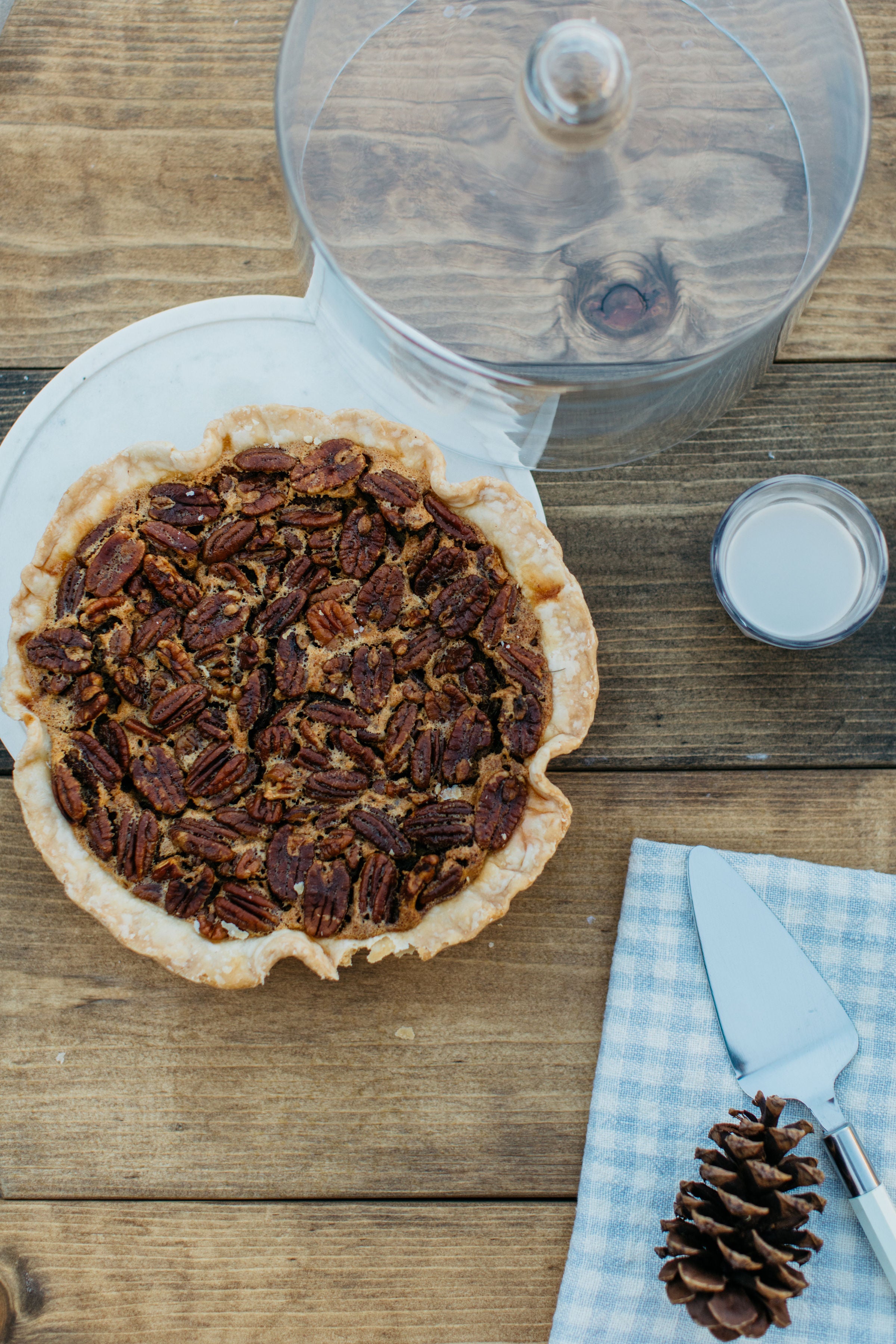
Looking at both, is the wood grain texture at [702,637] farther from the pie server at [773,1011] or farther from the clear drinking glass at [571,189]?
the clear drinking glass at [571,189]

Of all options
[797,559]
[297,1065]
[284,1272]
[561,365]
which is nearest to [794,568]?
[797,559]

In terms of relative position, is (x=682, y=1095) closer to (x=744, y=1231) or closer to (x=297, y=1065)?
(x=744, y=1231)

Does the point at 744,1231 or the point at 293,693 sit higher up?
the point at 293,693

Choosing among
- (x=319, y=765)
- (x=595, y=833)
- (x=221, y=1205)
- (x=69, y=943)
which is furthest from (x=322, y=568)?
(x=221, y=1205)

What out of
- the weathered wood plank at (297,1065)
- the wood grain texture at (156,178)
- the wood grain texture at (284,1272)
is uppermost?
the wood grain texture at (156,178)

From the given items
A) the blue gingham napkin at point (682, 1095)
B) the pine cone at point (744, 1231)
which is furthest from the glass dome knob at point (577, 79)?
the pine cone at point (744, 1231)

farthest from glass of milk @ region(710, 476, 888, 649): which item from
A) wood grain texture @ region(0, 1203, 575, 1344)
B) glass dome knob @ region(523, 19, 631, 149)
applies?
wood grain texture @ region(0, 1203, 575, 1344)

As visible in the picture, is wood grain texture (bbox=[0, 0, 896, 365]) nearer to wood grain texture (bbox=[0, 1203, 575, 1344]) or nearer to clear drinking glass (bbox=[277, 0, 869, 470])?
clear drinking glass (bbox=[277, 0, 869, 470])
